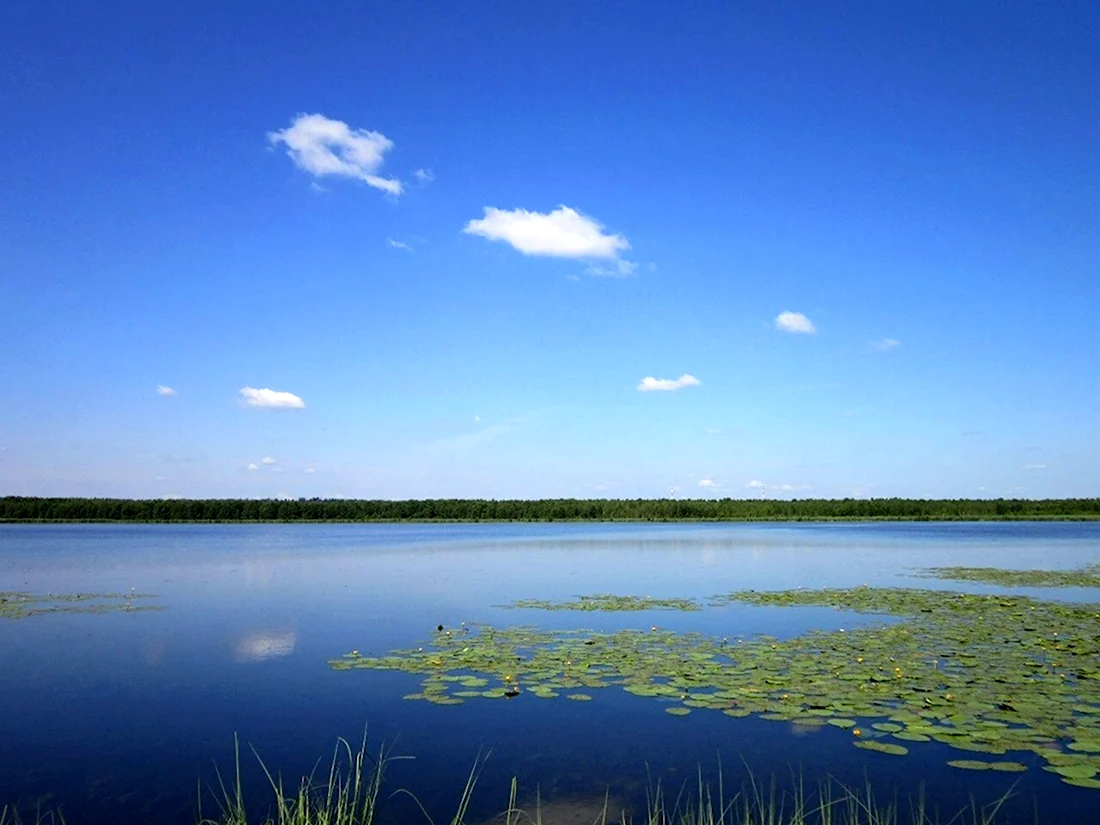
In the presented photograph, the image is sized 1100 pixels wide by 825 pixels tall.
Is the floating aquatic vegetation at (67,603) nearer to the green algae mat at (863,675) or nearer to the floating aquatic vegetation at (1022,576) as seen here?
the green algae mat at (863,675)

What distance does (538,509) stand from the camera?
96000mm

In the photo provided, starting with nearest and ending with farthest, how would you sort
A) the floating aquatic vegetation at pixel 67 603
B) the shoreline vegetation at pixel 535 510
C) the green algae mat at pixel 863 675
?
the green algae mat at pixel 863 675
the floating aquatic vegetation at pixel 67 603
the shoreline vegetation at pixel 535 510

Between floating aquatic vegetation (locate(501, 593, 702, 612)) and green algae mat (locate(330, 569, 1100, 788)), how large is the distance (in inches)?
127

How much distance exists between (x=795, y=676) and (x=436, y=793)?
525 centimetres

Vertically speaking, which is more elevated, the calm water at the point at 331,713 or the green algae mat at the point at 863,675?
the green algae mat at the point at 863,675

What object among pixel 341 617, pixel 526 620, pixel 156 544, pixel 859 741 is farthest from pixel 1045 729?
pixel 156 544

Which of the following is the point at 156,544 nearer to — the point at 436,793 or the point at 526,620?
the point at 526,620

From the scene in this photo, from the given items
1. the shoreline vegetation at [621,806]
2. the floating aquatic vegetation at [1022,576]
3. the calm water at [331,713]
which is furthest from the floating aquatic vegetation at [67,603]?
the floating aquatic vegetation at [1022,576]

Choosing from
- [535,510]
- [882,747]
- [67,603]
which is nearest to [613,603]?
[882,747]

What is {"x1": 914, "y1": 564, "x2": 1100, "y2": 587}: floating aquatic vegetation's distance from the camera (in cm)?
2192

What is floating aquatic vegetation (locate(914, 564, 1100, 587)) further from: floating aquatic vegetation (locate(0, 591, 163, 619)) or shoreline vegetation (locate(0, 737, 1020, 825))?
floating aquatic vegetation (locate(0, 591, 163, 619))

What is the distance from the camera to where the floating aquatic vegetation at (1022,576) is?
2192 centimetres

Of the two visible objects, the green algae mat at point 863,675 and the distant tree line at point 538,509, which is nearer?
the green algae mat at point 863,675

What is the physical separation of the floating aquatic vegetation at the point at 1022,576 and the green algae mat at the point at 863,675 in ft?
21.3
